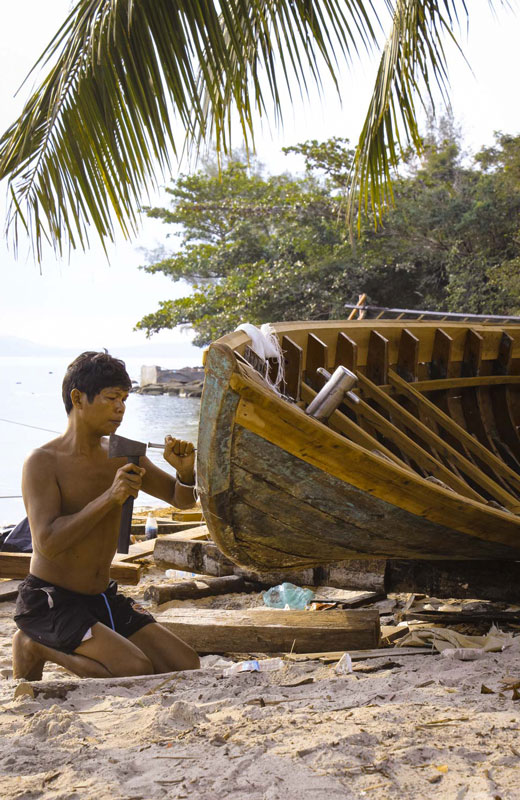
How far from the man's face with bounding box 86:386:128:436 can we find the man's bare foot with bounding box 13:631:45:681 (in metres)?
1.02

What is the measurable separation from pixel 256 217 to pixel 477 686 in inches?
915

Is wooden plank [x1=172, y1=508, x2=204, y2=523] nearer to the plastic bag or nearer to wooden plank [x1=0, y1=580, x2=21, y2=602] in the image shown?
wooden plank [x1=0, y1=580, x2=21, y2=602]

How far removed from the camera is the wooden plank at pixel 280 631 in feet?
11.8

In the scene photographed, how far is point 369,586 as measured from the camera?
4496 millimetres

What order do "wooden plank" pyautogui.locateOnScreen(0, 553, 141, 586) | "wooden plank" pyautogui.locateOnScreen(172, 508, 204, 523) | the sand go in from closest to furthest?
the sand < "wooden plank" pyautogui.locateOnScreen(0, 553, 141, 586) < "wooden plank" pyautogui.locateOnScreen(172, 508, 204, 523)

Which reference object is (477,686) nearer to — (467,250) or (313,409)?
(313,409)

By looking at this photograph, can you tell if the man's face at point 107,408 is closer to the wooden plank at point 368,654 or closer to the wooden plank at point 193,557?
the wooden plank at point 368,654

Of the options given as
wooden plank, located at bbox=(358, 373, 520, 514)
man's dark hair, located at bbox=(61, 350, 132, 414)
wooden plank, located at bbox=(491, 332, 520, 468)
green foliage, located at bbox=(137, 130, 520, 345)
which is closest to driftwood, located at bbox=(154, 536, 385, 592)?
wooden plank, located at bbox=(358, 373, 520, 514)

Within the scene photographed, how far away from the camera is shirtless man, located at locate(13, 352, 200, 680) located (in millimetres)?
3053

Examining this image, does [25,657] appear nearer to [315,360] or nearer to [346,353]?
[315,360]

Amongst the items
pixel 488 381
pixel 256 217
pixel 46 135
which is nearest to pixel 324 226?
pixel 256 217

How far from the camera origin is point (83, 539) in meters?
3.20

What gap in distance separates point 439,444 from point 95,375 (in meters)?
2.73

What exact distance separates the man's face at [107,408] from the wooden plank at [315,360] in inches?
73.5
